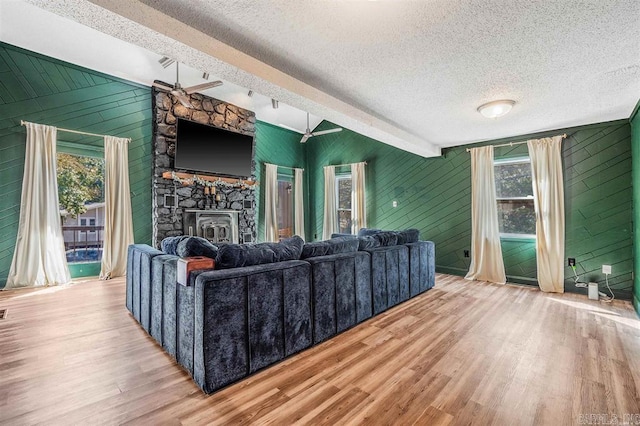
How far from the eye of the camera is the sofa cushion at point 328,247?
267cm

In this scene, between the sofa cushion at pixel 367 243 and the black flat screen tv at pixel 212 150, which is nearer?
the sofa cushion at pixel 367 243

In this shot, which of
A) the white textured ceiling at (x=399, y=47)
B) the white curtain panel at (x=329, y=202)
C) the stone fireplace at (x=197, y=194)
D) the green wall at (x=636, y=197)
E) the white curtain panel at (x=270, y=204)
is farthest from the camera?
the white curtain panel at (x=329, y=202)

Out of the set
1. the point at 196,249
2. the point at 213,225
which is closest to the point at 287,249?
the point at 196,249

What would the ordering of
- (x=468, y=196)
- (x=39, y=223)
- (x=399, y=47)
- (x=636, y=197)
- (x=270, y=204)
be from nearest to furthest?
(x=399, y=47)
(x=636, y=197)
(x=39, y=223)
(x=468, y=196)
(x=270, y=204)

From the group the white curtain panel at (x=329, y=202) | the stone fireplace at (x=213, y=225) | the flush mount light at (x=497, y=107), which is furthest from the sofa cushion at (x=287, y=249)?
the white curtain panel at (x=329, y=202)

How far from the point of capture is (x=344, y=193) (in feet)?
23.9

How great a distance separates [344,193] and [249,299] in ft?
→ 18.0

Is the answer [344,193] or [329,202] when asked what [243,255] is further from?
[344,193]

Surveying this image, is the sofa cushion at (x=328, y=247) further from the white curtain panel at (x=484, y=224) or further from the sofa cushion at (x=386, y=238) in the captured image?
the white curtain panel at (x=484, y=224)

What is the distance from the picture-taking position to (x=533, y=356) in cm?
231

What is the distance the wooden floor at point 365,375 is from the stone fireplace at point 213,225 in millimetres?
2390

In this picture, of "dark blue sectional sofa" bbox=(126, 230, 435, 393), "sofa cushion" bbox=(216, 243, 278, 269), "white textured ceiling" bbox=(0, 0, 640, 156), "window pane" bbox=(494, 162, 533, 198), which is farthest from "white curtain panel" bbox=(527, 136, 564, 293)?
"sofa cushion" bbox=(216, 243, 278, 269)

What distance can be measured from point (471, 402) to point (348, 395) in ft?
2.49

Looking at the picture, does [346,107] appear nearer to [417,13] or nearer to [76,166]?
[417,13]
